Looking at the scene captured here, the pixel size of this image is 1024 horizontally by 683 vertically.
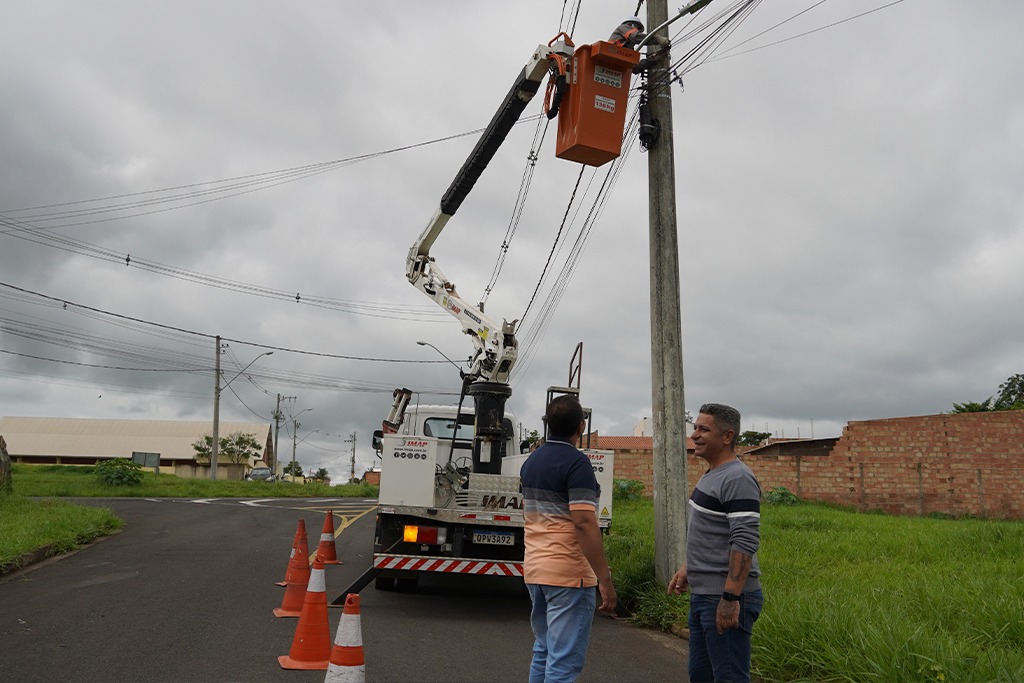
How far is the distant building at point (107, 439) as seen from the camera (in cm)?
6994

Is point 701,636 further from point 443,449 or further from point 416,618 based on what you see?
point 443,449

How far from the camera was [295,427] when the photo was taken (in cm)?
7638

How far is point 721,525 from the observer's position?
12.6 ft

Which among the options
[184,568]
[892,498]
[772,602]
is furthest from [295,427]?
[772,602]

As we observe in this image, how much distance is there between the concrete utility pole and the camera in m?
8.68

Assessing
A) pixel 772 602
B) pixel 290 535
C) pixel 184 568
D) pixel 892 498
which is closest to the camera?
pixel 772 602

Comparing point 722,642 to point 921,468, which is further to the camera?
point 921,468

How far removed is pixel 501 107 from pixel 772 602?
711 centimetres

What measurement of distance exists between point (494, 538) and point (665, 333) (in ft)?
9.37

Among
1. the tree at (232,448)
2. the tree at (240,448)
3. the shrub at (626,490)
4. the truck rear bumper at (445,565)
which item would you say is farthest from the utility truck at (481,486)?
the tree at (240,448)

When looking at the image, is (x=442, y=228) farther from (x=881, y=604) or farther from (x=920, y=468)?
(x=920, y=468)

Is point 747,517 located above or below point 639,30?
below

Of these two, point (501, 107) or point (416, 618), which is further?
point (501, 107)

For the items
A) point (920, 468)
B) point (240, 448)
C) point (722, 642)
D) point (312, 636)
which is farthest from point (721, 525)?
point (240, 448)
